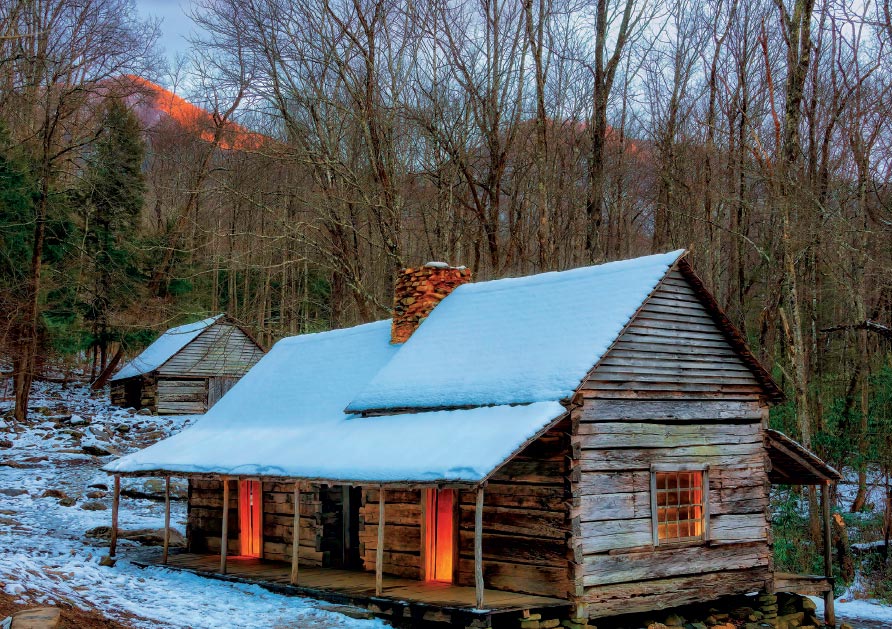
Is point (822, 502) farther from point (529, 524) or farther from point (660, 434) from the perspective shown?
point (529, 524)

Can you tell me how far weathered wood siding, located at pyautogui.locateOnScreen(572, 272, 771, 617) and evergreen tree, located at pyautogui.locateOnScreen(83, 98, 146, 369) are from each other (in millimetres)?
28715

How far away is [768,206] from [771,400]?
12420 mm

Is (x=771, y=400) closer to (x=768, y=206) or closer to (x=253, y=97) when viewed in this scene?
(x=768, y=206)

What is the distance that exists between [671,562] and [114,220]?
33.4 meters

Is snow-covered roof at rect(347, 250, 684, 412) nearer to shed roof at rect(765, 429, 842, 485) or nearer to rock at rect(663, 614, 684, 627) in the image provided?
shed roof at rect(765, 429, 842, 485)

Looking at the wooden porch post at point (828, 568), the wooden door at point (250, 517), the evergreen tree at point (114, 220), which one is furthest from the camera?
the evergreen tree at point (114, 220)

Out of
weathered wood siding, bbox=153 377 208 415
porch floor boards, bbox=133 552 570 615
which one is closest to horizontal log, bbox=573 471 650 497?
porch floor boards, bbox=133 552 570 615

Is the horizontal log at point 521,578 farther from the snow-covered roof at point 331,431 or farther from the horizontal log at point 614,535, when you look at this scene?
the snow-covered roof at point 331,431

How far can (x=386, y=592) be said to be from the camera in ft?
44.7

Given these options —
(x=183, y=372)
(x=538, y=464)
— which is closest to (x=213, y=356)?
(x=183, y=372)

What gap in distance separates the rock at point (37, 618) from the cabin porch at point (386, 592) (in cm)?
469

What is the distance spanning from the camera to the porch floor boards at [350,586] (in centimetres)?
1241

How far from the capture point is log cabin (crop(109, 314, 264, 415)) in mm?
39781

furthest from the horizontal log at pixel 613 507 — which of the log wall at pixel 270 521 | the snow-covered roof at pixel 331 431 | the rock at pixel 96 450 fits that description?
the rock at pixel 96 450
